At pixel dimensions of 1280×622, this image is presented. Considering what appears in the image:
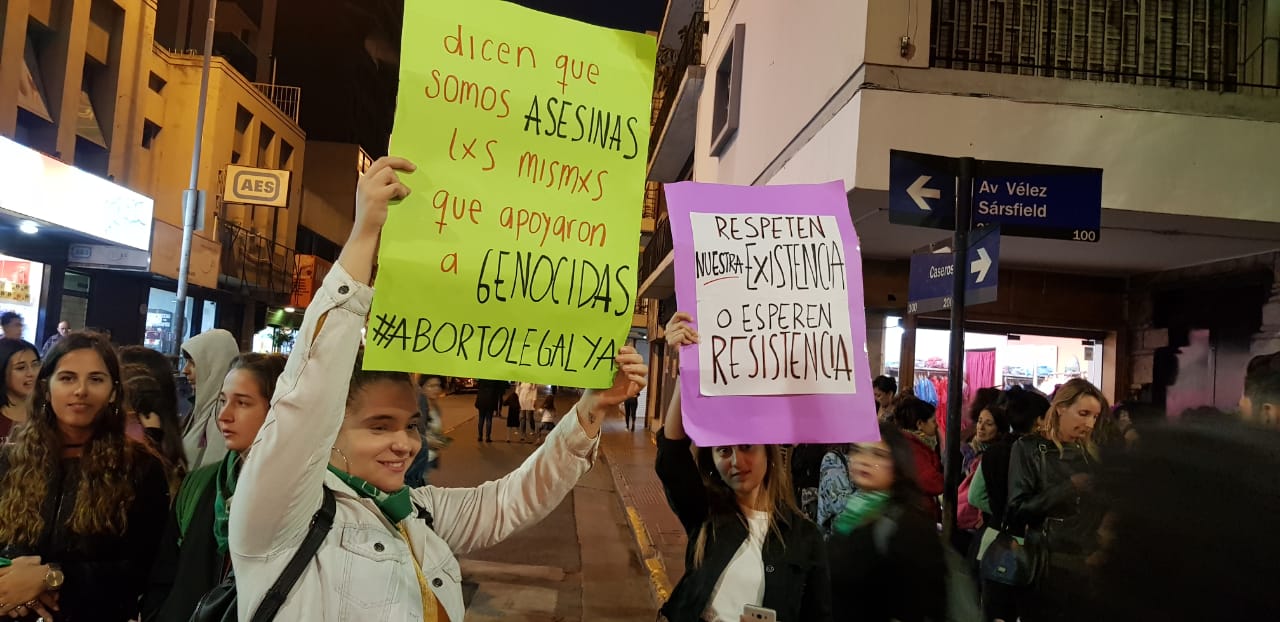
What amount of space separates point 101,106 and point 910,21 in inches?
746

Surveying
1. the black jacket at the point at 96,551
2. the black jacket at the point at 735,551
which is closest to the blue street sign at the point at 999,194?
the black jacket at the point at 735,551

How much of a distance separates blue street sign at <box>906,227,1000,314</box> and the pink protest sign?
1344mm

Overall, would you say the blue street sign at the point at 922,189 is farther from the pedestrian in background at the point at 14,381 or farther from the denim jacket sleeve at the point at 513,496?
the pedestrian in background at the point at 14,381

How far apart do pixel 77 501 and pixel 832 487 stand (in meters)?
3.34

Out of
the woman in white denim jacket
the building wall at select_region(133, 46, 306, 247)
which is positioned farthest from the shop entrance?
the building wall at select_region(133, 46, 306, 247)

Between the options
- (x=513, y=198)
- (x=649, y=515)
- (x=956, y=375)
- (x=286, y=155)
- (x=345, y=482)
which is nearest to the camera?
(x=345, y=482)

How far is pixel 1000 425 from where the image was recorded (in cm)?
475

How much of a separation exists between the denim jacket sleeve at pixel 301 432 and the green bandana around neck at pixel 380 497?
0.15m

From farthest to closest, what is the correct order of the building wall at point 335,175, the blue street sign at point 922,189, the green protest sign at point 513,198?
the building wall at point 335,175
the blue street sign at point 922,189
the green protest sign at point 513,198

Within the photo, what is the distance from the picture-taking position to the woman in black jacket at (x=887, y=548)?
7.77 feet

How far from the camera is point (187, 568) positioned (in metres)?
2.22

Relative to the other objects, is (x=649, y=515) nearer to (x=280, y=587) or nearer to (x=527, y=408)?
(x=280, y=587)

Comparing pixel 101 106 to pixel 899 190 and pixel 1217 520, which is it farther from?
pixel 1217 520

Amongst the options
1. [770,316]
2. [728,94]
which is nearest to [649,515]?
[728,94]
